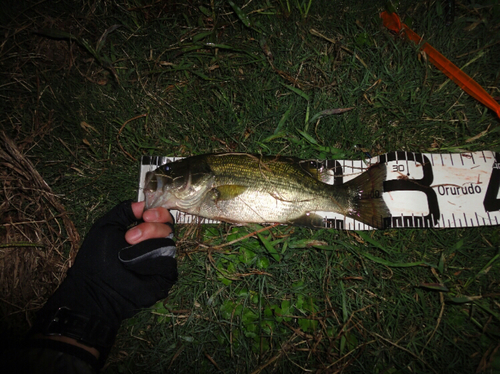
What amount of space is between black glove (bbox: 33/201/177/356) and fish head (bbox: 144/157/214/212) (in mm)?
434

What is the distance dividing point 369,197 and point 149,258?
2.48 meters

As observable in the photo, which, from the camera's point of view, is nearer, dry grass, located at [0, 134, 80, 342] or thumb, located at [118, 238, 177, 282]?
thumb, located at [118, 238, 177, 282]

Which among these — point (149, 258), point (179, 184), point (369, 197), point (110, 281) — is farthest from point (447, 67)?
point (110, 281)

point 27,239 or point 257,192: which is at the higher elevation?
point 257,192

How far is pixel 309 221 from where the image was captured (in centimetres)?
292

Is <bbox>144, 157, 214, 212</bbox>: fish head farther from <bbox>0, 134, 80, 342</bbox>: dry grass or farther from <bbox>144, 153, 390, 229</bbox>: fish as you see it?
<bbox>0, 134, 80, 342</bbox>: dry grass

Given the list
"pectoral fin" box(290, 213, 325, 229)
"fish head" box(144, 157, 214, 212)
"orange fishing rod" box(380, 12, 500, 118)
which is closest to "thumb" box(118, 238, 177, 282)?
"fish head" box(144, 157, 214, 212)

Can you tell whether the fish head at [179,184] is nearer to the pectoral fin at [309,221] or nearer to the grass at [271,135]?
the grass at [271,135]

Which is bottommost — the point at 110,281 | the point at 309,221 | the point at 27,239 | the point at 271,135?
the point at 110,281

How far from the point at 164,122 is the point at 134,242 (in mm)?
1519

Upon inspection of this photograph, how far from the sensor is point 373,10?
338 centimetres

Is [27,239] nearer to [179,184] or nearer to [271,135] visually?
[179,184]

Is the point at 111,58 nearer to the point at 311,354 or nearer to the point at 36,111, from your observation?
the point at 36,111

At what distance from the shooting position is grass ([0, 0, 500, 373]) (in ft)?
9.05
